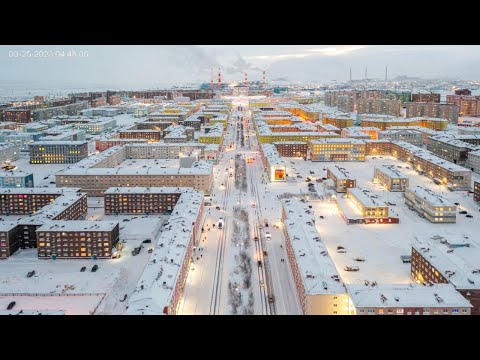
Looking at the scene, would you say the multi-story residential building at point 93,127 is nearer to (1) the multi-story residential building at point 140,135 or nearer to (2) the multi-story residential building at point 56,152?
(1) the multi-story residential building at point 140,135

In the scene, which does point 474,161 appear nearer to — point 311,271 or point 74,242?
point 311,271

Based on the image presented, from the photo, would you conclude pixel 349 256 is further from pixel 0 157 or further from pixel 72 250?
pixel 0 157

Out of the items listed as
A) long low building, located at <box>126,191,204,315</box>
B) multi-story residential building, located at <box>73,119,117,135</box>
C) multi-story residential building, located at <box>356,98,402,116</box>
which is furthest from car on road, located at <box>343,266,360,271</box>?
multi-story residential building, located at <box>356,98,402,116</box>

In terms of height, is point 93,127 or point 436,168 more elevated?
point 93,127

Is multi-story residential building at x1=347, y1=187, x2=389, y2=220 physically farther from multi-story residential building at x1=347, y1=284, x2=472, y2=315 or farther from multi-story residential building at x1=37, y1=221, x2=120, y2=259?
multi-story residential building at x1=37, y1=221, x2=120, y2=259

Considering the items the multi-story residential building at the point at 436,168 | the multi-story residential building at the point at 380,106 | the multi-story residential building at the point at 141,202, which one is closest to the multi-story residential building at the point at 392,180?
the multi-story residential building at the point at 436,168

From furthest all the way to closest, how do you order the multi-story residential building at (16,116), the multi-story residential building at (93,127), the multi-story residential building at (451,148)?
the multi-story residential building at (16,116)
the multi-story residential building at (93,127)
the multi-story residential building at (451,148)

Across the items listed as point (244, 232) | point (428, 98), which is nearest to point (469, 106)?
point (428, 98)

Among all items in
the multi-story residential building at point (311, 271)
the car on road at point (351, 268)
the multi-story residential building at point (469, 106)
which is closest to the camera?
the multi-story residential building at point (311, 271)
